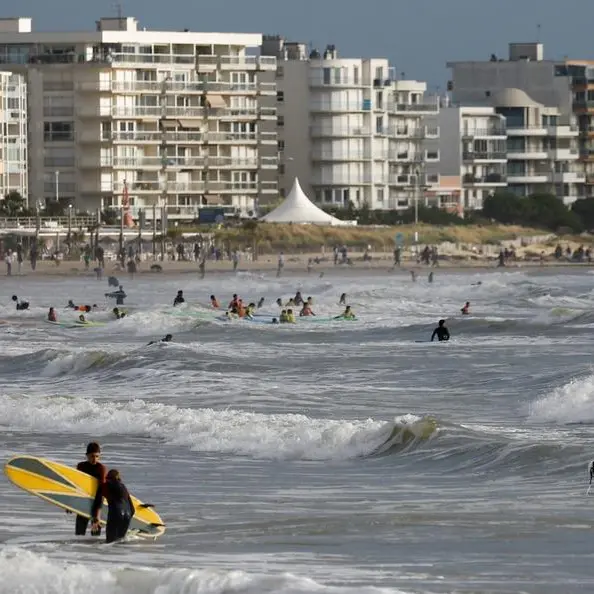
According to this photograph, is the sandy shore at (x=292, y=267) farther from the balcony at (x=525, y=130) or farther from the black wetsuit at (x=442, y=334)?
the black wetsuit at (x=442, y=334)

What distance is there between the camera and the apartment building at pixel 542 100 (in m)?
127

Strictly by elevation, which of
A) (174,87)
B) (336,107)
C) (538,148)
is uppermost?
(174,87)

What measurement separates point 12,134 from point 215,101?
11.7 m

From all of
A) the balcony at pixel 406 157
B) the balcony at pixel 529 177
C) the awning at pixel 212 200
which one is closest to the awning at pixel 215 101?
the awning at pixel 212 200

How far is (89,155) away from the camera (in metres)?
101

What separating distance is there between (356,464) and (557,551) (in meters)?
6.43

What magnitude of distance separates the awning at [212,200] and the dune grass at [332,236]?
374 inches

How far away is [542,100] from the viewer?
13175cm

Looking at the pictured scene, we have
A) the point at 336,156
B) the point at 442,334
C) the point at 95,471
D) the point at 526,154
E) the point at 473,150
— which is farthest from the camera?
the point at 526,154

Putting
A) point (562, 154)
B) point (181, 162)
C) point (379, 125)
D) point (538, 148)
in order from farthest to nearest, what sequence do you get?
1. point (562, 154)
2. point (538, 148)
3. point (379, 125)
4. point (181, 162)

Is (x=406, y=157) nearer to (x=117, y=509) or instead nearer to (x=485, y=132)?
(x=485, y=132)

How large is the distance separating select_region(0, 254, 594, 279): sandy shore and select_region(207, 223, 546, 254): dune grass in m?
1.41

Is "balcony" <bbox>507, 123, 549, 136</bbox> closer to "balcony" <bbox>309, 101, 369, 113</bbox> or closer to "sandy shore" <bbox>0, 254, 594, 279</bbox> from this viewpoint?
"balcony" <bbox>309, 101, 369, 113</bbox>

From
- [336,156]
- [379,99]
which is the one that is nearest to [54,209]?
[336,156]
